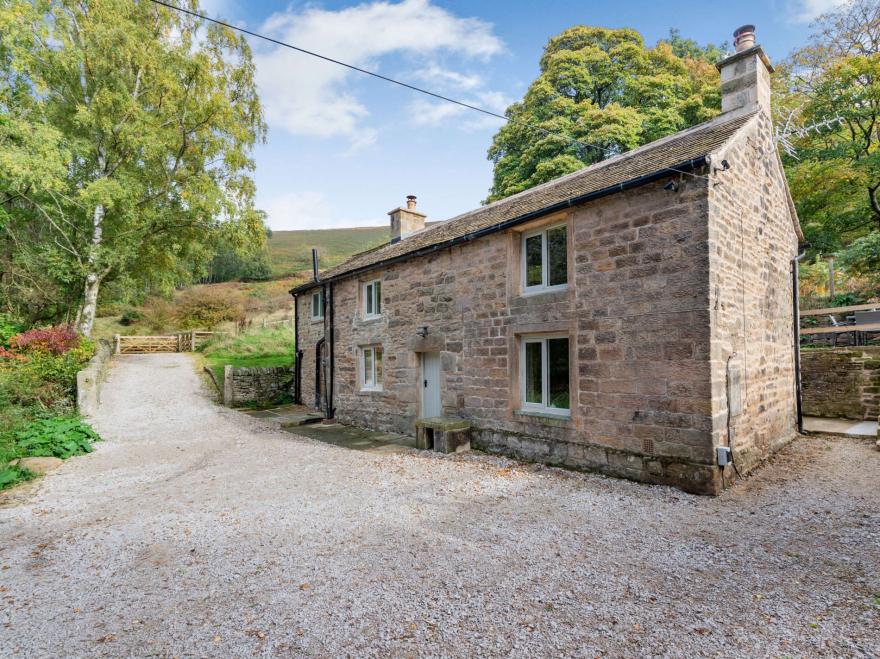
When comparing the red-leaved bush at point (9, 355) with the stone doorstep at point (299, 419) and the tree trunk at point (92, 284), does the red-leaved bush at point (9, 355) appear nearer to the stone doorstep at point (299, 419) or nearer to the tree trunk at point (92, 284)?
the tree trunk at point (92, 284)

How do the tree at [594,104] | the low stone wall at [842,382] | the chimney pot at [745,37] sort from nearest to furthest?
the chimney pot at [745,37] < the low stone wall at [842,382] < the tree at [594,104]

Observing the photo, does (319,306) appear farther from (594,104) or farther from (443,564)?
(594,104)

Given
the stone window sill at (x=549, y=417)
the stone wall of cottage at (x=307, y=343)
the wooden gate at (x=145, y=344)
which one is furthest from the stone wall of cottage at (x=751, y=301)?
the wooden gate at (x=145, y=344)

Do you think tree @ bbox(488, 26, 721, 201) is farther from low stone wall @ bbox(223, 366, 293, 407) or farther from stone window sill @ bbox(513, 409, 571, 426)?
stone window sill @ bbox(513, 409, 571, 426)

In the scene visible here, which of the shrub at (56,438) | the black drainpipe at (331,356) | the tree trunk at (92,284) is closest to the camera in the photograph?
the shrub at (56,438)

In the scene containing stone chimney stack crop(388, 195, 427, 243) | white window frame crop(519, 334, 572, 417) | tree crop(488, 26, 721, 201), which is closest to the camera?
white window frame crop(519, 334, 572, 417)

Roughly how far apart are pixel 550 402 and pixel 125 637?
6620 mm

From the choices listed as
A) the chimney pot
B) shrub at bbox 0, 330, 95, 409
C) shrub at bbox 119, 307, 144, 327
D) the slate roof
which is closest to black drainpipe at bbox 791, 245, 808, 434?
the slate roof

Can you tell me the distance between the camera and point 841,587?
3.70m

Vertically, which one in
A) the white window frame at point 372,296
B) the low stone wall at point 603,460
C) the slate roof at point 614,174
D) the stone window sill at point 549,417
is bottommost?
the low stone wall at point 603,460

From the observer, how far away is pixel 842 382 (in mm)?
9992

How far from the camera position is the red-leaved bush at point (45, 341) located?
1330cm

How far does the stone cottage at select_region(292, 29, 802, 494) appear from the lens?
6.26 metres

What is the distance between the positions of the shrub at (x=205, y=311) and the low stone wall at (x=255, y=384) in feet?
45.4
